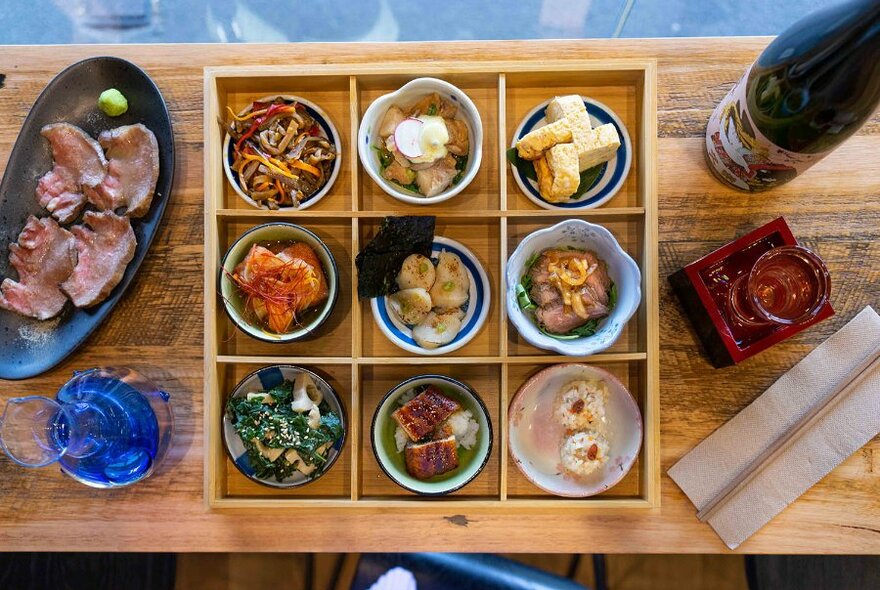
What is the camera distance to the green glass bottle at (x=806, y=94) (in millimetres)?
1345

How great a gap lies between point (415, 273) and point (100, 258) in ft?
2.96

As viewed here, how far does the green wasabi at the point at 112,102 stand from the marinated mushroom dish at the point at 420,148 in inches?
29.9

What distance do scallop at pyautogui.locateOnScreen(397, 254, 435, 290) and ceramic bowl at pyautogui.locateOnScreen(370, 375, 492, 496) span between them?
0.82 feet

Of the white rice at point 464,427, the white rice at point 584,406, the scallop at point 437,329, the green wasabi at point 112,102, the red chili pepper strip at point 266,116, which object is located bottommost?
the white rice at point 464,427

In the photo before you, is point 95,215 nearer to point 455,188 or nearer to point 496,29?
point 455,188

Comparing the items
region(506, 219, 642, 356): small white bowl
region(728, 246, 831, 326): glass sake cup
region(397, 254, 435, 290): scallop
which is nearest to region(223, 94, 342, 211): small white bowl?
region(397, 254, 435, 290): scallop

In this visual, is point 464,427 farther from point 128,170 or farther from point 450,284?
point 128,170

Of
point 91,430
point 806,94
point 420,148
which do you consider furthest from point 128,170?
point 806,94

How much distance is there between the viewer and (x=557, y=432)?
6.01ft

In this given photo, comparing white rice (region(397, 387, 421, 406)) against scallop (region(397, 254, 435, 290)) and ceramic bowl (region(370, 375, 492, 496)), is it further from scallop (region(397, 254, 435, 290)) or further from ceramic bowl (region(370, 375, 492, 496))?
scallop (region(397, 254, 435, 290))

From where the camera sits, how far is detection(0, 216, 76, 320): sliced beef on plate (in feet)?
5.99

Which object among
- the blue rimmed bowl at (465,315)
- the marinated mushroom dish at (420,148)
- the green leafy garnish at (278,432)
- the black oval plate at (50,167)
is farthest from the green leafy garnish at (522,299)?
the black oval plate at (50,167)

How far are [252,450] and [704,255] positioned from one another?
138cm

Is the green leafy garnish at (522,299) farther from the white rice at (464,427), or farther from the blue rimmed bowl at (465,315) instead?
the white rice at (464,427)
